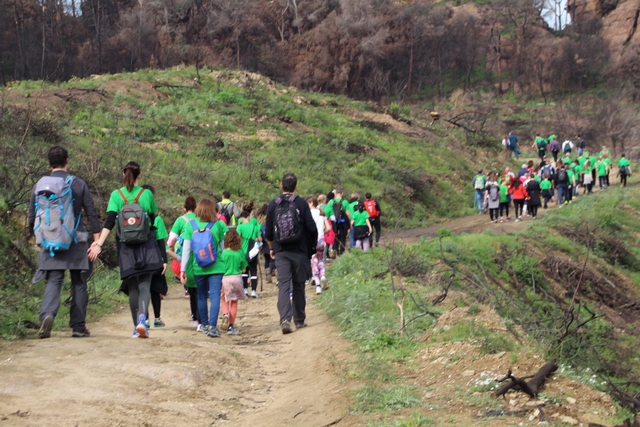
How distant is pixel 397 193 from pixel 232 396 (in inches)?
841

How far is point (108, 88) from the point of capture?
29.8 metres

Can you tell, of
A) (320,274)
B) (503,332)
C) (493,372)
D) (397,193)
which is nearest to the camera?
(493,372)

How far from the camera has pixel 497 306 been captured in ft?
37.2

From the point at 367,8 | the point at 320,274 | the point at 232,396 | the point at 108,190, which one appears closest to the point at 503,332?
the point at 232,396

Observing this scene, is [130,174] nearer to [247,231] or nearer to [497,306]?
[247,231]

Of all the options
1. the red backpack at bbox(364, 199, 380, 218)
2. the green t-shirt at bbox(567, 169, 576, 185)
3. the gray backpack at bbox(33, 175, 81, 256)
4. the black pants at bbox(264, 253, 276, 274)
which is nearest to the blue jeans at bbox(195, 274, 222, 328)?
the gray backpack at bbox(33, 175, 81, 256)

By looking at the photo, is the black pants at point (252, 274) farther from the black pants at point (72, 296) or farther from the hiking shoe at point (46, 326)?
the hiking shoe at point (46, 326)

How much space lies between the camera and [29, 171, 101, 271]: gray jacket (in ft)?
26.0

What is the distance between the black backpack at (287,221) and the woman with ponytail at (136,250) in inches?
64.7

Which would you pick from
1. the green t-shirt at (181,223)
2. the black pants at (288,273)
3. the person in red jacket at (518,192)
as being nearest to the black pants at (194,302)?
the green t-shirt at (181,223)

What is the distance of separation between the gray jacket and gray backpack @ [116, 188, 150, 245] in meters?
0.34

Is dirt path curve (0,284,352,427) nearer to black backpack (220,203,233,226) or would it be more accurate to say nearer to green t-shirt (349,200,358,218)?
black backpack (220,203,233,226)

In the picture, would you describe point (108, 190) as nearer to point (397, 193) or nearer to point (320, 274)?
point (320, 274)

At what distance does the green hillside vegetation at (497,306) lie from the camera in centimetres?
695
